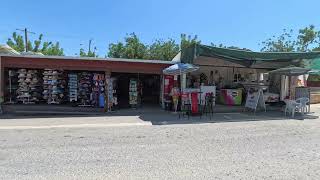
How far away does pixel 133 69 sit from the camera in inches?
721

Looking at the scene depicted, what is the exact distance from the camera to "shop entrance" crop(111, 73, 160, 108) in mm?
21070

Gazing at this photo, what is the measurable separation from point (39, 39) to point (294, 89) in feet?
121

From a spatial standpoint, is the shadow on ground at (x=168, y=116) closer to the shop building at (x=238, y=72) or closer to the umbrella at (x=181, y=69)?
the umbrella at (x=181, y=69)

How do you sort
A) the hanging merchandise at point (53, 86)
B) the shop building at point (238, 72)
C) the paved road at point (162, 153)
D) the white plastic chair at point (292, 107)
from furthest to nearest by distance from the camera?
the hanging merchandise at point (53, 86), the shop building at point (238, 72), the white plastic chair at point (292, 107), the paved road at point (162, 153)

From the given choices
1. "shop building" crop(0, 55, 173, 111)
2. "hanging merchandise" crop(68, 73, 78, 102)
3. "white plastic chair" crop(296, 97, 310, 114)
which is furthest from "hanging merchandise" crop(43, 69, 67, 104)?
"white plastic chair" crop(296, 97, 310, 114)

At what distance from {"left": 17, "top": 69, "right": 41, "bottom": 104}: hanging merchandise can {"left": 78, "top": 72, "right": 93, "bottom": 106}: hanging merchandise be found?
2088 millimetres

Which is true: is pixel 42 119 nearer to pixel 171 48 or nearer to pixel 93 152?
pixel 93 152

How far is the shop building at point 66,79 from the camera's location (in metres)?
17.8

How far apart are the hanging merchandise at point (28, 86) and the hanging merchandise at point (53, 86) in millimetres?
428

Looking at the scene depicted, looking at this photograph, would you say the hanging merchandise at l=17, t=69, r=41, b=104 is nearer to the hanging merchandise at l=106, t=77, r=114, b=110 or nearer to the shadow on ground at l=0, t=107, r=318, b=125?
the shadow on ground at l=0, t=107, r=318, b=125

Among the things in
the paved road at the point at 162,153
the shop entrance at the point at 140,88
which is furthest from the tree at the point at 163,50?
the paved road at the point at 162,153

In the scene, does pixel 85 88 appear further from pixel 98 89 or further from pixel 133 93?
pixel 133 93

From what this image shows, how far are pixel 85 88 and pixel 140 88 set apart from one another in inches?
129

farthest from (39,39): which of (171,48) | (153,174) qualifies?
(153,174)
